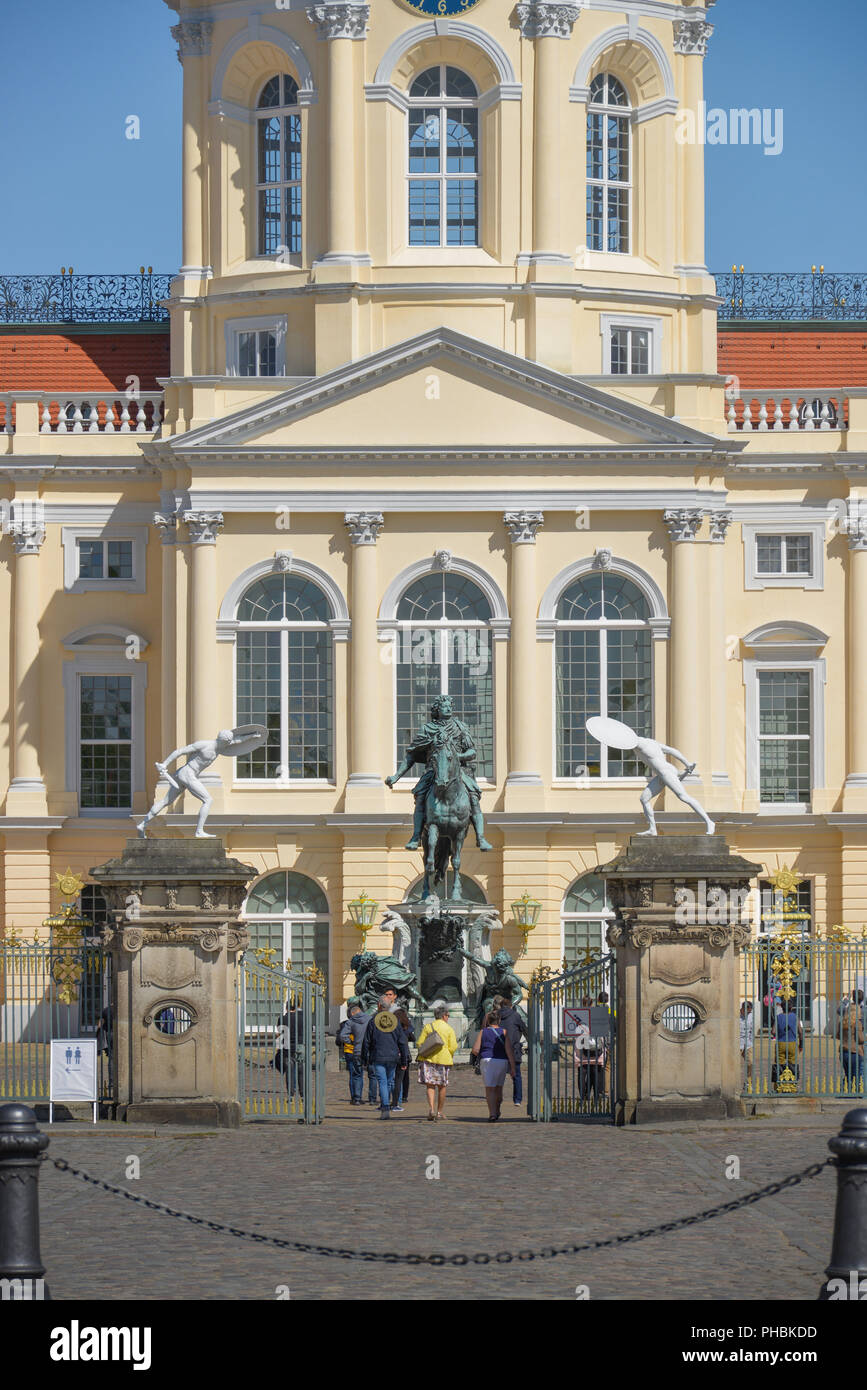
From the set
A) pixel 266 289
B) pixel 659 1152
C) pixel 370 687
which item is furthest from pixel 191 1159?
pixel 266 289

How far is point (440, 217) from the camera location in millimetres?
52781

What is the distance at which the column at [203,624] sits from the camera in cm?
4972

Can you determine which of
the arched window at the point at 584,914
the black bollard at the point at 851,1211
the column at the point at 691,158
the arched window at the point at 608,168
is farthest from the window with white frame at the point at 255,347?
the black bollard at the point at 851,1211

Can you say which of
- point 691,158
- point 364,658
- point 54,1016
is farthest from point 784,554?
point 54,1016

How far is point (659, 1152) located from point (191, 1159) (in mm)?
4401

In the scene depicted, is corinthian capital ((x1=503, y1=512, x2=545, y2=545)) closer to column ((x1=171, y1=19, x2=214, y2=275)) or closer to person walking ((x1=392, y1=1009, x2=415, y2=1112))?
column ((x1=171, y1=19, x2=214, y2=275))

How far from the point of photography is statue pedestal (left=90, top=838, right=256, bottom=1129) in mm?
27438

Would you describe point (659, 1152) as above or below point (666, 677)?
below

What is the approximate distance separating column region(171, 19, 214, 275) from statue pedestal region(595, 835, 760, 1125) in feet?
94.7

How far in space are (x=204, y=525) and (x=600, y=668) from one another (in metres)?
7.90

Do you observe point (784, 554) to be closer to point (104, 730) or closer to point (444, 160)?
point (444, 160)

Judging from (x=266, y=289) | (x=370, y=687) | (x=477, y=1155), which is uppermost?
(x=266, y=289)

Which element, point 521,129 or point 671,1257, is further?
point 521,129

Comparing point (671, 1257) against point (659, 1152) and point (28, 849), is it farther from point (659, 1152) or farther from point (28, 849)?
point (28, 849)
